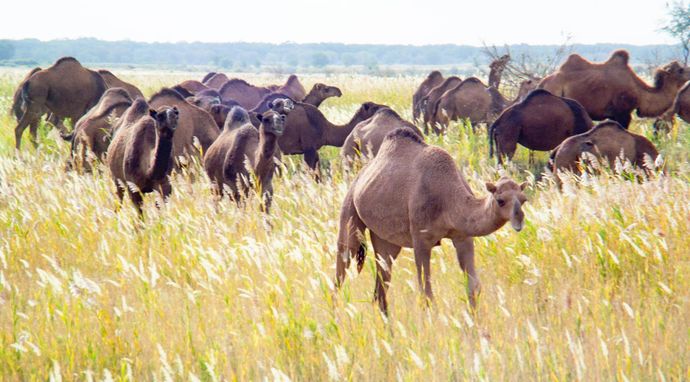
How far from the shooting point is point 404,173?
5.78 meters

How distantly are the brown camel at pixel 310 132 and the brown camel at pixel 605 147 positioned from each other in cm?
385

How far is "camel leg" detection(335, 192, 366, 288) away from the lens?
6.18 metres

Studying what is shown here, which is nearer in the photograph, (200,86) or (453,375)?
(453,375)

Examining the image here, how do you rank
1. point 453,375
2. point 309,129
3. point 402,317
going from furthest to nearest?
1. point 309,129
2. point 402,317
3. point 453,375

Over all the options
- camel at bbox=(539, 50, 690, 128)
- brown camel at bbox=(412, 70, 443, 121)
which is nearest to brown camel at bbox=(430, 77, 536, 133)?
camel at bbox=(539, 50, 690, 128)

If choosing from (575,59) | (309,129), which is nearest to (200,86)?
(309,129)

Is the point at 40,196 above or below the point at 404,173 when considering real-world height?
below

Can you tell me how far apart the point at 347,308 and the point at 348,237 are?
1188 mm

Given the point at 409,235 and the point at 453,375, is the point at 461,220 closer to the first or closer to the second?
the point at 409,235

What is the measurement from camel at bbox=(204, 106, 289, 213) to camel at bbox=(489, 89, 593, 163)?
3.98 m

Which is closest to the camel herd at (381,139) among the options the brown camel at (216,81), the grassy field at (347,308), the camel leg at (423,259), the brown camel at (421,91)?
the camel leg at (423,259)

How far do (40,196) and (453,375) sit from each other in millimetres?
6740

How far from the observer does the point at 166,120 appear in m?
8.73

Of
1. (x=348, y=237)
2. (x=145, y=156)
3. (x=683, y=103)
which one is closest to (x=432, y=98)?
(x=683, y=103)
